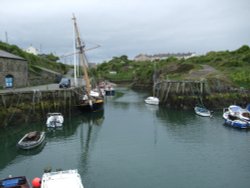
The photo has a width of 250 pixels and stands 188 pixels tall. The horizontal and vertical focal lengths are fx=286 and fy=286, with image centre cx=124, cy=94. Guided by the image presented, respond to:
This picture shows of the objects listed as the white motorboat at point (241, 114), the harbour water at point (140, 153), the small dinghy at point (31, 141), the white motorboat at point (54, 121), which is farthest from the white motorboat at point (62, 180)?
the white motorboat at point (241, 114)

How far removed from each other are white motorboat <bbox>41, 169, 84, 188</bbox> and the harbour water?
11.2 feet

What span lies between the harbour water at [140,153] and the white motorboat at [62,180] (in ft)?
11.2

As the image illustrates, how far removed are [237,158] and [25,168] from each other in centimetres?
2045

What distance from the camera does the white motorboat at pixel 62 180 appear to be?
59.6ft

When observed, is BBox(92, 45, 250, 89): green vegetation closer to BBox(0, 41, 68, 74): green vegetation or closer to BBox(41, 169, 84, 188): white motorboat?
BBox(0, 41, 68, 74): green vegetation

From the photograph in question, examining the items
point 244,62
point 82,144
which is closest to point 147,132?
point 82,144

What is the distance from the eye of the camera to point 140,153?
98.9 ft

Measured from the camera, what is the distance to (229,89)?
58188mm

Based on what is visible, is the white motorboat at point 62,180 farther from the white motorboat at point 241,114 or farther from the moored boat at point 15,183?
the white motorboat at point 241,114

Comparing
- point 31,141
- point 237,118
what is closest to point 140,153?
point 31,141

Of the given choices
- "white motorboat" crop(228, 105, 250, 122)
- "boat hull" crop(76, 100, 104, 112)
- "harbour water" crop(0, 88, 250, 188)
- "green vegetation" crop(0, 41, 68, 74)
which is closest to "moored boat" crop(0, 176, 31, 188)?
"harbour water" crop(0, 88, 250, 188)

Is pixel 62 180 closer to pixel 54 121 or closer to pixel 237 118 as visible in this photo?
pixel 54 121

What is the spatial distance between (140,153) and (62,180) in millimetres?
12791

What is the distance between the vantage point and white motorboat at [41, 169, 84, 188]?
59.6 feet
